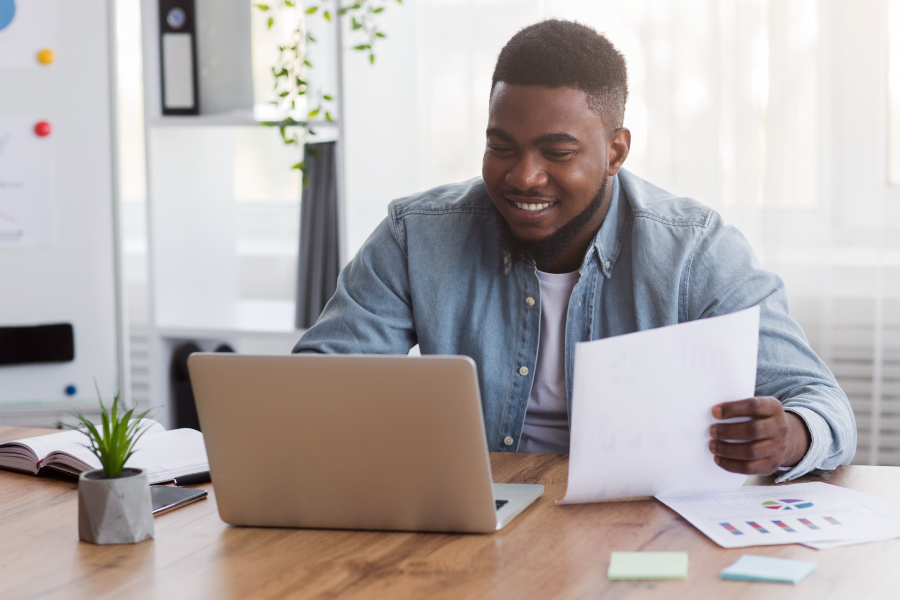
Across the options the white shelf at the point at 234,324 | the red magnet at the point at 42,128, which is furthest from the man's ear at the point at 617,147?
the red magnet at the point at 42,128

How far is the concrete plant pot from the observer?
3.21 feet

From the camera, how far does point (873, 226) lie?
7.29 feet

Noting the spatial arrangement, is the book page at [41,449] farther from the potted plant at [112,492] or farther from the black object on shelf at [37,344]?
the black object on shelf at [37,344]

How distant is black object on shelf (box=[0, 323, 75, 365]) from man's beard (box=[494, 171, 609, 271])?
1.27 metres

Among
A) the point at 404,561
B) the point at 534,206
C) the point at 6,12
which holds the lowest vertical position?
the point at 404,561

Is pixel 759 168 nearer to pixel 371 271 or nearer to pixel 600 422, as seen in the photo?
pixel 371 271

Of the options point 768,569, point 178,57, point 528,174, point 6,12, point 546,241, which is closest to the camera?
point 768,569

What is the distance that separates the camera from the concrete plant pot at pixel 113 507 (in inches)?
38.5

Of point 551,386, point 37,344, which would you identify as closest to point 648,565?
point 551,386

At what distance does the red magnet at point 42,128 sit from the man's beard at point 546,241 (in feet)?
4.12

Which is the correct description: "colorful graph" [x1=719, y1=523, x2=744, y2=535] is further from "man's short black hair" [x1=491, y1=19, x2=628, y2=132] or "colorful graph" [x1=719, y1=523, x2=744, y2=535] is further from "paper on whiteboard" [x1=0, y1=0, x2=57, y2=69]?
"paper on whiteboard" [x1=0, y1=0, x2=57, y2=69]

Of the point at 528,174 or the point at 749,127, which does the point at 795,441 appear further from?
the point at 749,127

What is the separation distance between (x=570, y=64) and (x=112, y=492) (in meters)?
0.93

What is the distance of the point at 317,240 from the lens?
2.33m
